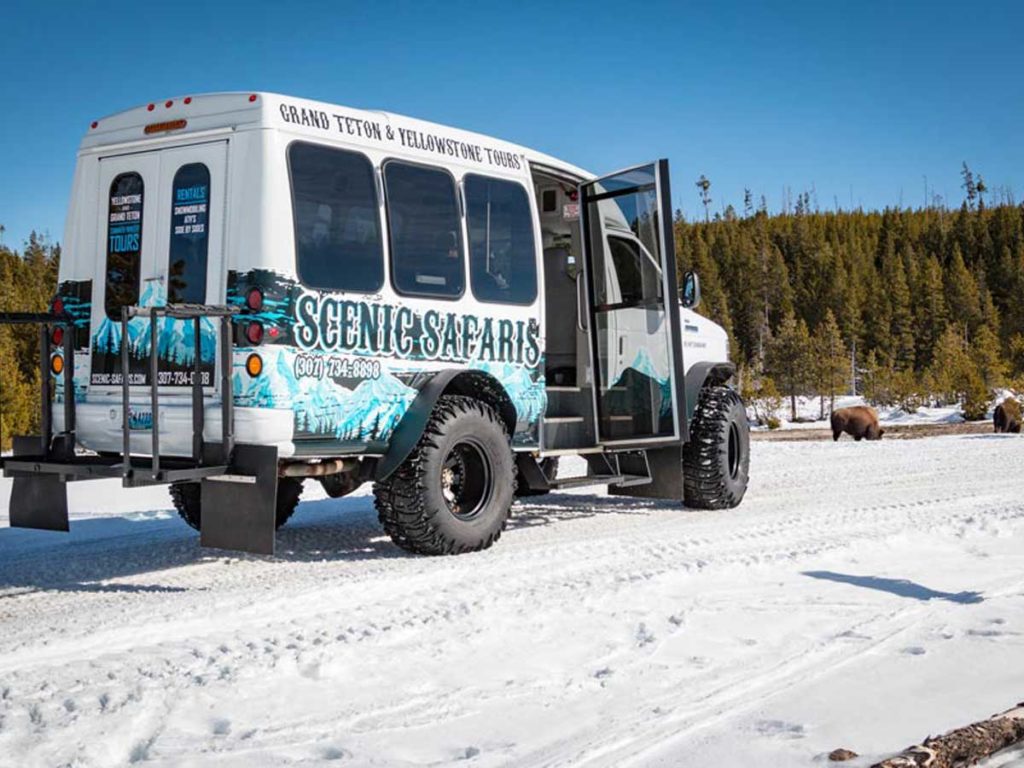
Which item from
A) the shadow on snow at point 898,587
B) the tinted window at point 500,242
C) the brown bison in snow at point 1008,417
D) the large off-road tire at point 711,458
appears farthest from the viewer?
the brown bison in snow at point 1008,417

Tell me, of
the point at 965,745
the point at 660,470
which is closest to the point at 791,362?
the point at 660,470

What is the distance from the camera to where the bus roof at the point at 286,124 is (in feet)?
20.3

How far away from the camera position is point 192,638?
4.64m

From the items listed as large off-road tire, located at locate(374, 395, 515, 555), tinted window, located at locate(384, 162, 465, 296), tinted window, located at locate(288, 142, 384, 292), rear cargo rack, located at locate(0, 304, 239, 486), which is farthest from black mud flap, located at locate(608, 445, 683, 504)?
rear cargo rack, located at locate(0, 304, 239, 486)

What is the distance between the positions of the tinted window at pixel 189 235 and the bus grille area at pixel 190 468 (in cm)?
34

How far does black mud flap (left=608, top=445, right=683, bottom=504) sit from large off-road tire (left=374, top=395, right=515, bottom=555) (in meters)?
2.28

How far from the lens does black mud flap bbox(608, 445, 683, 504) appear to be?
30.6 ft

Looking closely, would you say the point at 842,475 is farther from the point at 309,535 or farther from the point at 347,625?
the point at 347,625

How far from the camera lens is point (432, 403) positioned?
6.75m

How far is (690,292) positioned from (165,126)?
4783mm

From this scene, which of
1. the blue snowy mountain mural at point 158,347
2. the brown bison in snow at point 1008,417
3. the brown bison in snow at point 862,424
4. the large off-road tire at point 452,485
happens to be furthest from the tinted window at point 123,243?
the brown bison in snow at point 1008,417

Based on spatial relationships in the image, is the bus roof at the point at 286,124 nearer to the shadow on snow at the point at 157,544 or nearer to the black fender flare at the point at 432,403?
the black fender flare at the point at 432,403

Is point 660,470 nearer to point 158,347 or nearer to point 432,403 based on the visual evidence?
point 432,403

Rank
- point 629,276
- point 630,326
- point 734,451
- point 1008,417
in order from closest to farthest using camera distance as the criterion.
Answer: point 630,326 → point 629,276 → point 734,451 → point 1008,417
